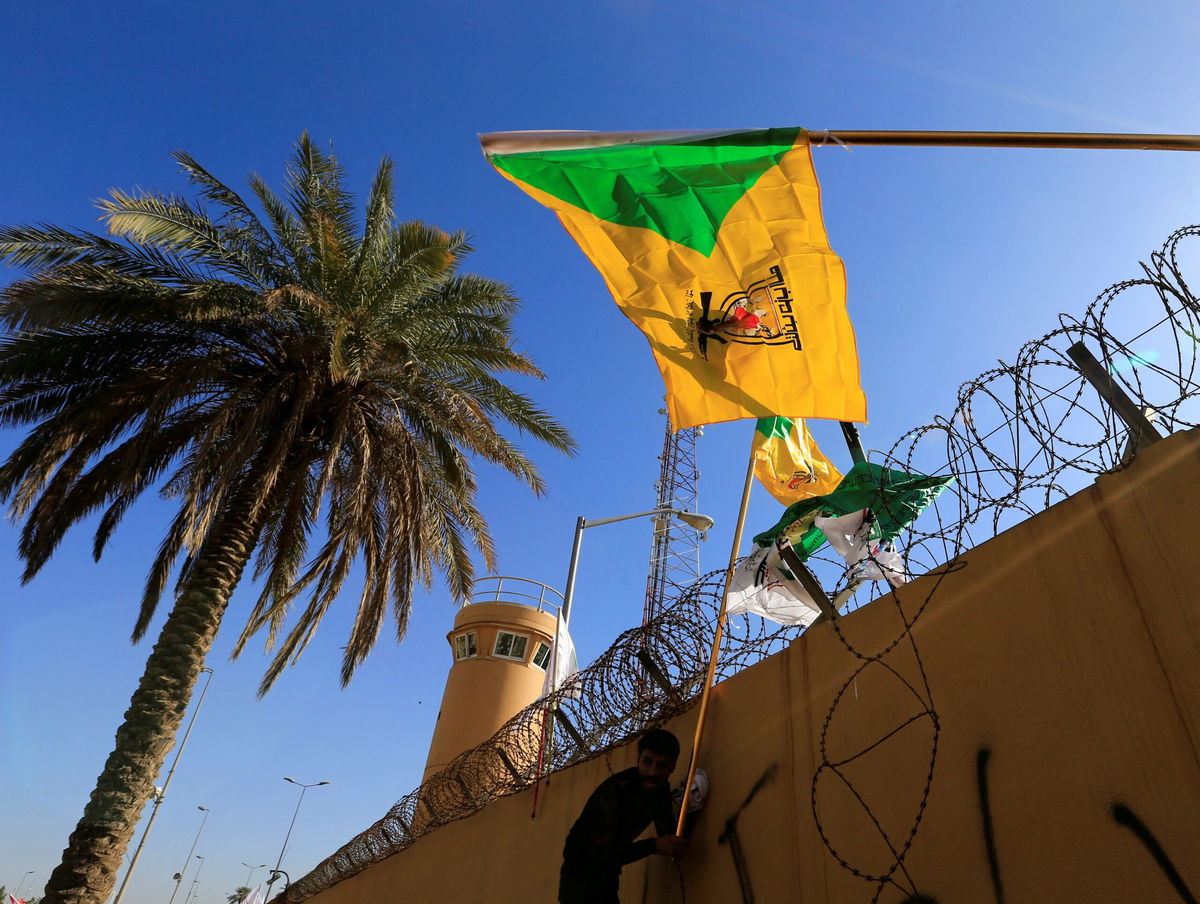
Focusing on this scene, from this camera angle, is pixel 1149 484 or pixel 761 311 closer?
pixel 1149 484

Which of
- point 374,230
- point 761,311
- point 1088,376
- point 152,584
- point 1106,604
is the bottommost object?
point 1106,604

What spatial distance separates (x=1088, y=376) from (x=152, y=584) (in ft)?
37.4

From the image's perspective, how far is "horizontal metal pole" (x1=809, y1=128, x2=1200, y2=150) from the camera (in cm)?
321

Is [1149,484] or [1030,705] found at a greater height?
[1149,484]

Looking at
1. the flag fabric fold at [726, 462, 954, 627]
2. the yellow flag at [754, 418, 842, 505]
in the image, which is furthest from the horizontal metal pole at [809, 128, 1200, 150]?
the yellow flag at [754, 418, 842, 505]

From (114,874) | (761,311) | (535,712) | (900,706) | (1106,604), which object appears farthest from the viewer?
(114,874)

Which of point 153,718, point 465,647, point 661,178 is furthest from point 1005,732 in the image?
point 465,647

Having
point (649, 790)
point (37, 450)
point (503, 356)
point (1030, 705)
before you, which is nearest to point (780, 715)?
point (649, 790)

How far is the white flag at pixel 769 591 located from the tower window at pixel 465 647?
31.8 ft

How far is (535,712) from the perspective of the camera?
19.6 feet

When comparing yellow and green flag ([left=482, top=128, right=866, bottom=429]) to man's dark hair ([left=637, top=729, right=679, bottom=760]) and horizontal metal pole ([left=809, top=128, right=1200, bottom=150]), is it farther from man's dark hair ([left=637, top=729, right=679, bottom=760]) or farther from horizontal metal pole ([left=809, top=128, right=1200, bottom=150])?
man's dark hair ([left=637, top=729, right=679, bottom=760])

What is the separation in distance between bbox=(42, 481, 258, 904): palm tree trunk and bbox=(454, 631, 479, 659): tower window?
5.33 metres

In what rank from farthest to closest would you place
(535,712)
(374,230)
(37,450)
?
1. (374,230)
2. (37,450)
3. (535,712)

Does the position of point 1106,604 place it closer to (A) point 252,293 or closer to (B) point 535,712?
(B) point 535,712
